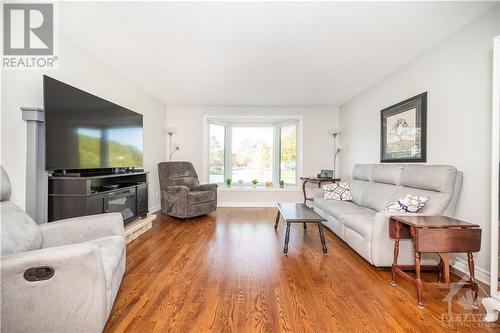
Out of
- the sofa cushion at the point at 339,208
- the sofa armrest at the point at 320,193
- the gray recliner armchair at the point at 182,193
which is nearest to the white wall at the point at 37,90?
the gray recliner armchair at the point at 182,193

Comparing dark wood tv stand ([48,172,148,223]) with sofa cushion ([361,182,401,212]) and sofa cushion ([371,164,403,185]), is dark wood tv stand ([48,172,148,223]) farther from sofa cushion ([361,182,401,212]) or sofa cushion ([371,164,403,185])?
sofa cushion ([371,164,403,185])

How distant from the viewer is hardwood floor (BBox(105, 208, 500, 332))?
1.38 metres

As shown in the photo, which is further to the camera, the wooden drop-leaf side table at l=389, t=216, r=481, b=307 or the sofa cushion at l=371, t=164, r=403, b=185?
the sofa cushion at l=371, t=164, r=403, b=185

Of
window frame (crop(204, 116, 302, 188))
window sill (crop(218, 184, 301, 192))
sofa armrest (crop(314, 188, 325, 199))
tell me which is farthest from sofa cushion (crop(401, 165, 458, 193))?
window frame (crop(204, 116, 302, 188))

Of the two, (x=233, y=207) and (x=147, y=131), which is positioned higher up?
(x=147, y=131)

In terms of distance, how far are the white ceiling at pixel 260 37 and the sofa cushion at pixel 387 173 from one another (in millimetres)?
1395

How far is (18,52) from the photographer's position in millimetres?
1879

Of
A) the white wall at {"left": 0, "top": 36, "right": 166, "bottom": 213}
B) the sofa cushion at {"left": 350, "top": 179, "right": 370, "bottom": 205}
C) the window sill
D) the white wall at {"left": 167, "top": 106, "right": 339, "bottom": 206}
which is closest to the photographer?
the white wall at {"left": 0, "top": 36, "right": 166, "bottom": 213}

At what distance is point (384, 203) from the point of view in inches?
107

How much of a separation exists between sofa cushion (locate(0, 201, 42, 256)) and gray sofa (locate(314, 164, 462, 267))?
272 centimetres

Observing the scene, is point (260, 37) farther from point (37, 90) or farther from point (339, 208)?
point (339, 208)

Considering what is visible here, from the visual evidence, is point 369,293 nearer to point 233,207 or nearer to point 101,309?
point 101,309

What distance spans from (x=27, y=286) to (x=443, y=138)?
3510 millimetres

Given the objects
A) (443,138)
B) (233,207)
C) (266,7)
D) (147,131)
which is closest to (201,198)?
(233,207)
